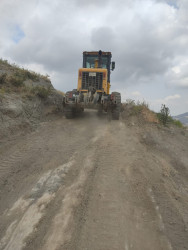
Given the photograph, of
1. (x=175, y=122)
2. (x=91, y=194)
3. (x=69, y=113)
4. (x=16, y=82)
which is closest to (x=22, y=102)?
(x=16, y=82)

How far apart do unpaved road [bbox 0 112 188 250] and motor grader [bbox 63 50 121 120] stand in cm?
248

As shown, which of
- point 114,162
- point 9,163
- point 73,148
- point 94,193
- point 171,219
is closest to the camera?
point 171,219

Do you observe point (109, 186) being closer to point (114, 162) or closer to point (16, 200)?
point (114, 162)

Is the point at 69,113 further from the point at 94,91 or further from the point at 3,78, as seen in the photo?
the point at 3,78

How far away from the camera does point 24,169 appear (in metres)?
5.55

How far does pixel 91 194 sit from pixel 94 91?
6.53 metres

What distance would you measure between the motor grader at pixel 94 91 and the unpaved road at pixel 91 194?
2.48 metres

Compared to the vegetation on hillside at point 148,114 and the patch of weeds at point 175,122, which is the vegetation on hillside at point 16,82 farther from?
the patch of weeds at point 175,122

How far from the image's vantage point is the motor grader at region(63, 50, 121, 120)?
9.55 m

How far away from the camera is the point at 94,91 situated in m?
9.99

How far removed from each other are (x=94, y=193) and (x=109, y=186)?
391mm

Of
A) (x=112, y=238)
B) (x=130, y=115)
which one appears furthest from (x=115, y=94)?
(x=112, y=238)

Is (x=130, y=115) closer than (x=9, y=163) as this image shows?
No

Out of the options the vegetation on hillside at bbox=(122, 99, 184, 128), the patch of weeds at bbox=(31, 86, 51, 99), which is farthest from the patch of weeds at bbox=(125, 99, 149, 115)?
the patch of weeds at bbox=(31, 86, 51, 99)
